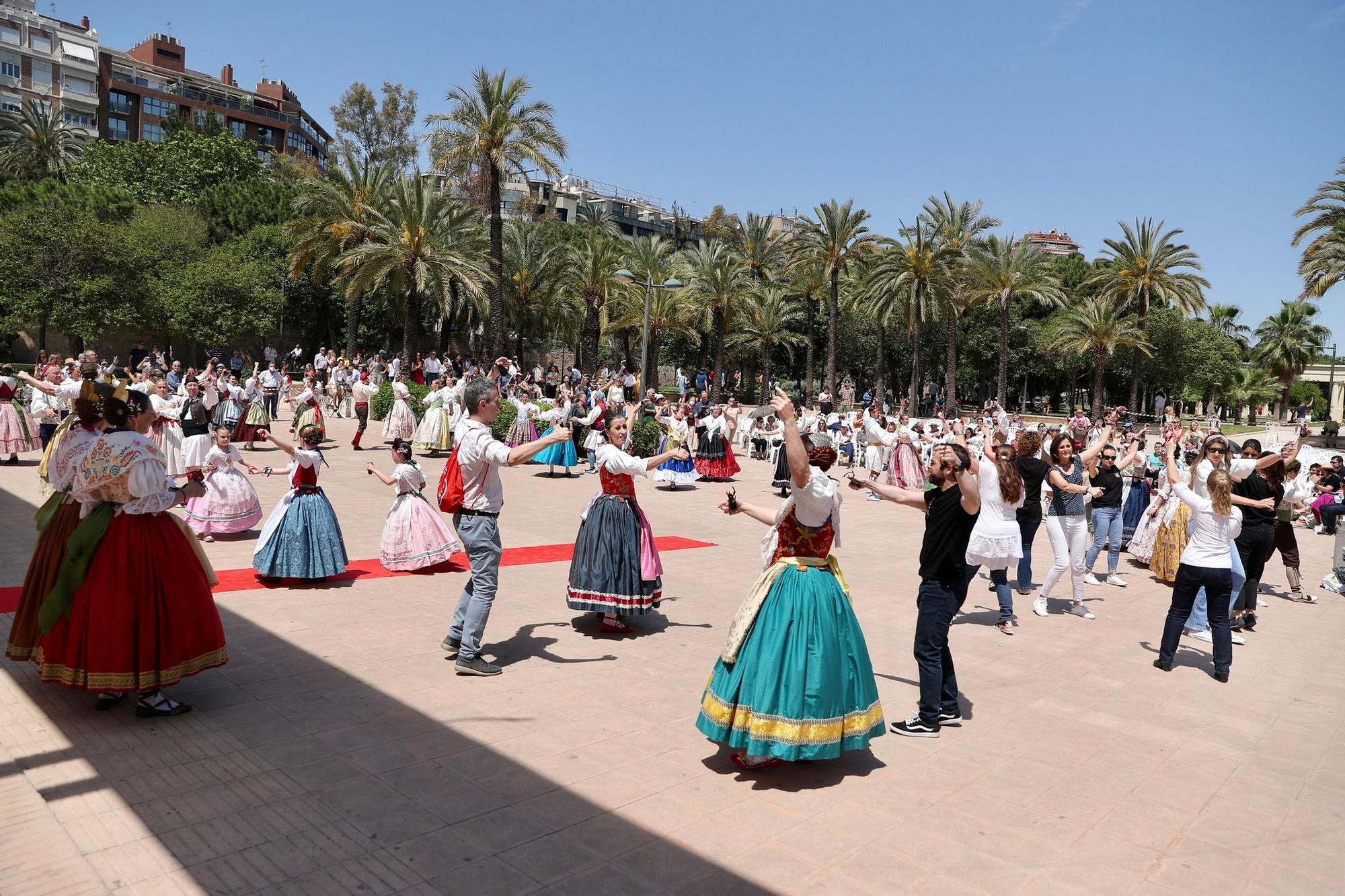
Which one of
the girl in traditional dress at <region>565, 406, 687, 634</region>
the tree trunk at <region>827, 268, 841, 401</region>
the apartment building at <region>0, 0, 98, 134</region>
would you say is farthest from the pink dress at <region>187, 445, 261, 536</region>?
the apartment building at <region>0, 0, 98, 134</region>

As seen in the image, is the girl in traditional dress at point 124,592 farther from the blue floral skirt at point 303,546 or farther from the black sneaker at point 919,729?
the black sneaker at point 919,729

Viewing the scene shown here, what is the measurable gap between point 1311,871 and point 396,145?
58051 mm

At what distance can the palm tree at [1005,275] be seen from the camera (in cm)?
4216

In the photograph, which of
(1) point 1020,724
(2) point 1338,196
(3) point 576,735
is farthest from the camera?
(2) point 1338,196

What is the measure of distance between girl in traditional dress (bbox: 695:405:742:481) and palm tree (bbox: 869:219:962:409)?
22.0 m

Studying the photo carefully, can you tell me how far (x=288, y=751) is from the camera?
16.0ft

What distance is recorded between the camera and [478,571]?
6219 mm

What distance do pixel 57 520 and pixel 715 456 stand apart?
50.2 feet

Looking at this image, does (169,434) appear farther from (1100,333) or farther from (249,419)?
(1100,333)

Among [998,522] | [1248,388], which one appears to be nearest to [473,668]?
[998,522]

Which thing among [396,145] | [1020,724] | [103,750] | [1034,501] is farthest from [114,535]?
[396,145]

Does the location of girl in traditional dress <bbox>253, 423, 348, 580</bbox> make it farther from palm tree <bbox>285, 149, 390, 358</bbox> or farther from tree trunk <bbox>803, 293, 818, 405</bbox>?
tree trunk <bbox>803, 293, 818, 405</bbox>

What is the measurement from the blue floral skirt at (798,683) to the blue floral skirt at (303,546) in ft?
16.5

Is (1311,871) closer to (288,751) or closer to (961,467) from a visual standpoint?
(961,467)
